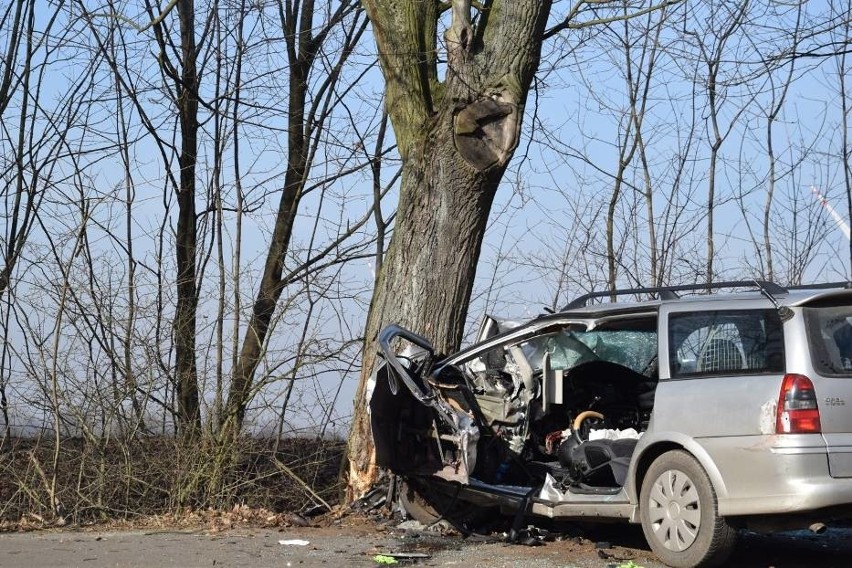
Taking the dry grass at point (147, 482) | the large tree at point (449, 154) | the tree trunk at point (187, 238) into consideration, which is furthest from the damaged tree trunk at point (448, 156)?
the tree trunk at point (187, 238)

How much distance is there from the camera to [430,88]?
9.81 m

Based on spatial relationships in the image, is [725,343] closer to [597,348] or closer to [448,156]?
[597,348]

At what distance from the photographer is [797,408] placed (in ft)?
19.8

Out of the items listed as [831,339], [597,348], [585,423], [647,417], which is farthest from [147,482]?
[831,339]

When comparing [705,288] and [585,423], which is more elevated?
[705,288]

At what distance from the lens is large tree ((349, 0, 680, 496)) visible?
941cm

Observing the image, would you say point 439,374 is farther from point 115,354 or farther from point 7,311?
point 7,311

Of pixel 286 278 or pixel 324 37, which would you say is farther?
pixel 324 37

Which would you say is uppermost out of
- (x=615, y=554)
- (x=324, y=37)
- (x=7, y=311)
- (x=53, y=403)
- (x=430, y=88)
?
(x=324, y=37)

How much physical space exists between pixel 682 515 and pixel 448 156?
13.6 feet

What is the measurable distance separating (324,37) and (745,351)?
9748 mm

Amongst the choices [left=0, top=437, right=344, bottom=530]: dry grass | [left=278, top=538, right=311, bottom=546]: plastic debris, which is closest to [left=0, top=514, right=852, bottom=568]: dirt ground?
[left=278, top=538, right=311, bottom=546]: plastic debris

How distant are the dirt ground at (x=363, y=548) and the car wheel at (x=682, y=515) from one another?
27 cm

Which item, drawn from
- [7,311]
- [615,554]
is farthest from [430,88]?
[7,311]
